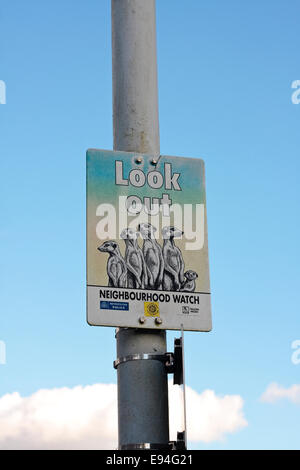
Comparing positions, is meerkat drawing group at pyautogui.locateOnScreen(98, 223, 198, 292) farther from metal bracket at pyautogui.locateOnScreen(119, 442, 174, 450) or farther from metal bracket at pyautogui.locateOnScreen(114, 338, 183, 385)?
metal bracket at pyautogui.locateOnScreen(119, 442, 174, 450)

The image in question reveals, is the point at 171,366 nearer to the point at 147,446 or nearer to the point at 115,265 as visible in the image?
the point at 147,446

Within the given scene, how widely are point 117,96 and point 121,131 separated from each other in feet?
1.25

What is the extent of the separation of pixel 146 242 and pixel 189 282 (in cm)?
56

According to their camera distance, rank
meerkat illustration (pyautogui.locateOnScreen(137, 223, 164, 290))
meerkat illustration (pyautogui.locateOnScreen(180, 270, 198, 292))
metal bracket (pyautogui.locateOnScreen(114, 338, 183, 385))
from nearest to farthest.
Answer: metal bracket (pyautogui.locateOnScreen(114, 338, 183, 385)), meerkat illustration (pyautogui.locateOnScreen(137, 223, 164, 290)), meerkat illustration (pyautogui.locateOnScreen(180, 270, 198, 292))

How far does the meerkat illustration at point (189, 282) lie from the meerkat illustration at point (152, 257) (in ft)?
0.79

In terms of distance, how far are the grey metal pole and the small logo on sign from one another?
17cm

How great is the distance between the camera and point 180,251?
8.22 metres

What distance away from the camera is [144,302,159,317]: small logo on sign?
7770 millimetres

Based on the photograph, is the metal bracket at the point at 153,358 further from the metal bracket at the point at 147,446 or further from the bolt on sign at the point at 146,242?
the metal bracket at the point at 147,446

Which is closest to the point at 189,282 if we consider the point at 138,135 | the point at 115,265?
the point at 115,265

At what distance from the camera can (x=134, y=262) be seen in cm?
793

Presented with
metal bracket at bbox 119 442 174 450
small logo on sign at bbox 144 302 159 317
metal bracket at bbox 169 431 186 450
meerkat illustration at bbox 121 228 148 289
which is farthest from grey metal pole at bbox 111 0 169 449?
meerkat illustration at bbox 121 228 148 289

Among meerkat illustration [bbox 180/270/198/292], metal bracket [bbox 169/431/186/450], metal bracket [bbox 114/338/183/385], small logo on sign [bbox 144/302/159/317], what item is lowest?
metal bracket [bbox 169/431/186/450]
